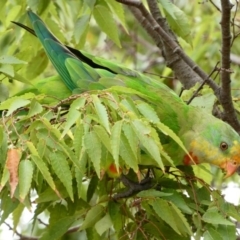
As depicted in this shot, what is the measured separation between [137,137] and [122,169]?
16.7 inches

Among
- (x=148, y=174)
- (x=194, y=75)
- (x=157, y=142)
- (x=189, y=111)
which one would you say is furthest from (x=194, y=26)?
(x=157, y=142)

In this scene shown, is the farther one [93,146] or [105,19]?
[105,19]

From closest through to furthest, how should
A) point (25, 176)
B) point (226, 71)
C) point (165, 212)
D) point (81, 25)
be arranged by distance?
point (25, 176), point (165, 212), point (226, 71), point (81, 25)

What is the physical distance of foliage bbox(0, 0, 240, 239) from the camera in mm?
1804

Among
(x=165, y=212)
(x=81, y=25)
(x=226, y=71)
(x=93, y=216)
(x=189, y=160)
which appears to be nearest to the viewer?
(x=165, y=212)

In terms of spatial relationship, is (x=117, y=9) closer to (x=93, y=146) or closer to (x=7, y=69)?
(x=7, y=69)

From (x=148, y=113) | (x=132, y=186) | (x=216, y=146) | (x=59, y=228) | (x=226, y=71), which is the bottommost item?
(x=59, y=228)

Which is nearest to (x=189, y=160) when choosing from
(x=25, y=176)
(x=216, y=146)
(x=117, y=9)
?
(x=216, y=146)

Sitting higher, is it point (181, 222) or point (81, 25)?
point (81, 25)

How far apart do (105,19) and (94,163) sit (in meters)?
1.02

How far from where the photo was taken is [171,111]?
102 inches

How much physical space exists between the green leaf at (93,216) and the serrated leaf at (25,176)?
1.59 ft

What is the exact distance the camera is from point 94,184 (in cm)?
241

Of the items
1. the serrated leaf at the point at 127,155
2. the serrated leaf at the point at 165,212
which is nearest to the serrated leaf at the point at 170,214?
the serrated leaf at the point at 165,212
